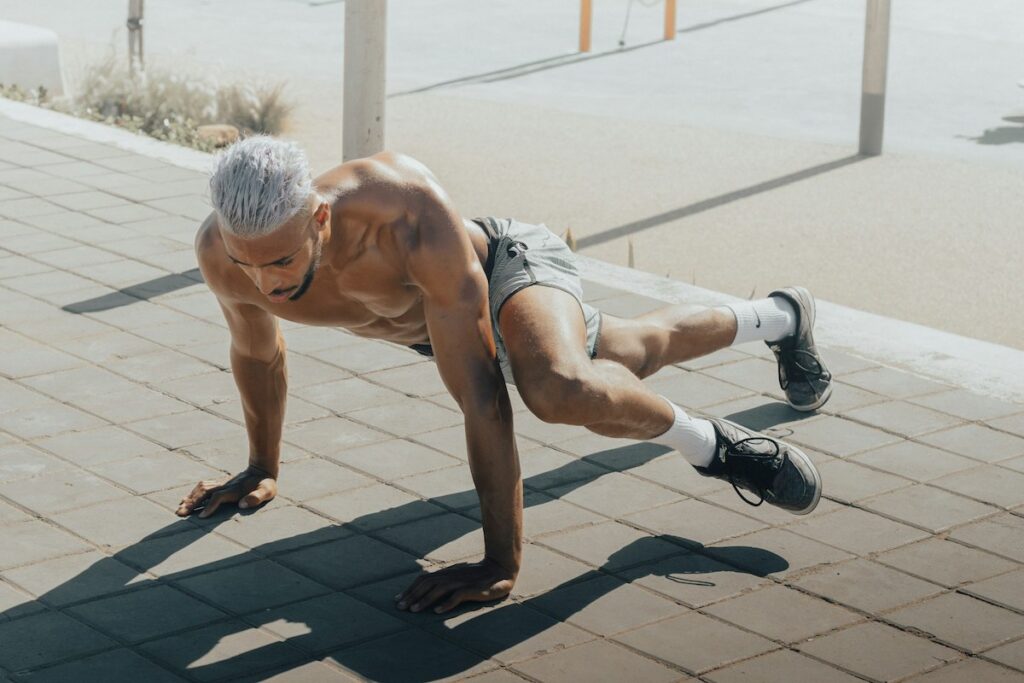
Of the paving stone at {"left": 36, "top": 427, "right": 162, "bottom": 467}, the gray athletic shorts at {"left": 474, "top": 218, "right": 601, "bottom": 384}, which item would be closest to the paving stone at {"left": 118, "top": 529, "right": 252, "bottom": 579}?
the paving stone at {"left": 36, "top": 427, "right": 162, "bottom": 467}

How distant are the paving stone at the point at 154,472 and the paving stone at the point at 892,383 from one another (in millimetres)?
2499

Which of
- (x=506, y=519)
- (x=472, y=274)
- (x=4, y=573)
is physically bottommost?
(x=4, y=573)

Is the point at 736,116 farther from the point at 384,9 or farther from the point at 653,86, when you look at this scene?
the point at 384,9

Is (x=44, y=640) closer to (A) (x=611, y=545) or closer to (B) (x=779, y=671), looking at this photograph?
(A) (x=611, y=545)

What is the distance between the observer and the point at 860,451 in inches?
209

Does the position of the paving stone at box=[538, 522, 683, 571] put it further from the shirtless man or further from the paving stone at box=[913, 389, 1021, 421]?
the paving stone at box=[913, 389, 1021, 421]

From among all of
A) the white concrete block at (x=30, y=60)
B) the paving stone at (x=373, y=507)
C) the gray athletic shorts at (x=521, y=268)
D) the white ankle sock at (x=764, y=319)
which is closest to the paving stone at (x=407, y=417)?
the paving stone at (x=373, y=507)

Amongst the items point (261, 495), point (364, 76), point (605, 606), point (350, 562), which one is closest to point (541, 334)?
point (605, 606)

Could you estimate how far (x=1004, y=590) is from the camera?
4.30 meters

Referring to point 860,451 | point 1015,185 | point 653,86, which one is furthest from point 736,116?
point 860,451

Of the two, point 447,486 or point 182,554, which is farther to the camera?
point 447,486

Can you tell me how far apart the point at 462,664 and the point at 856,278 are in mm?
4798

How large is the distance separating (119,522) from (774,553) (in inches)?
75.3

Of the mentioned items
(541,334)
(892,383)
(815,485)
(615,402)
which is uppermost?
(541,334)
